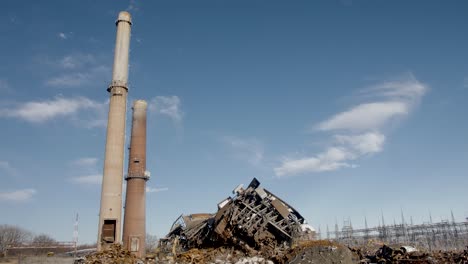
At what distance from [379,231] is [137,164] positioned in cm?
A: 5558

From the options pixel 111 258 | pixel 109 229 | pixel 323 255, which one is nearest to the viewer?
pixel 323 255

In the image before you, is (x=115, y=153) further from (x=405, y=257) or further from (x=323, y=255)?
(x=405, y=257)

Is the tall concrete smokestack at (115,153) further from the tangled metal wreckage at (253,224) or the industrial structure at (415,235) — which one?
the industrial structure at (415,235)

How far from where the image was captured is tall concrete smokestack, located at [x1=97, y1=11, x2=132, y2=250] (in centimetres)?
2428

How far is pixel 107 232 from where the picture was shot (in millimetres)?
24250

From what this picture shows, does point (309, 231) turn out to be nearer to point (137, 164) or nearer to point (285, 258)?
point (285, 258)

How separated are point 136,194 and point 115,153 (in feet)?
13.8

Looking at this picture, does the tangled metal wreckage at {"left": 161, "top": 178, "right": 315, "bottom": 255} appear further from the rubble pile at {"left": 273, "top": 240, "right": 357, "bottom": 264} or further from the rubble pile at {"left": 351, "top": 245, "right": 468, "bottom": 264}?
the rubble pile at {"left": 351, "top": 245, "right": 468, "bottom": 264}

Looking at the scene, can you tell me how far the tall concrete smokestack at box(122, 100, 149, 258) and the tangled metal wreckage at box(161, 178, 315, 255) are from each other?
6212mm

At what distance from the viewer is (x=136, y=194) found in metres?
28.0

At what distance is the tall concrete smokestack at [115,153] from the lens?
956 inches

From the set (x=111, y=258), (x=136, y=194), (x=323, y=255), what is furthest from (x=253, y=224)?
(x=136, y=194)

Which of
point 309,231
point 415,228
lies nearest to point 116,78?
point 309,231

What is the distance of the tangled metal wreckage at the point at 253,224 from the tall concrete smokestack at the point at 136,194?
6212mm
